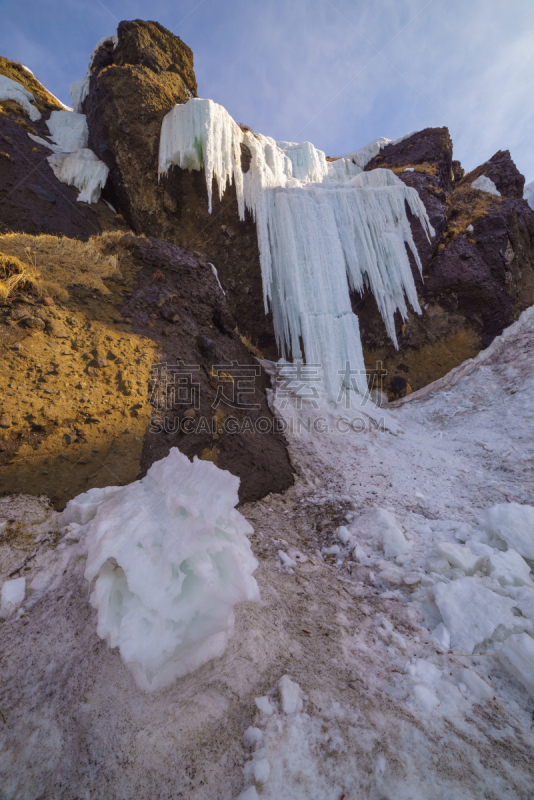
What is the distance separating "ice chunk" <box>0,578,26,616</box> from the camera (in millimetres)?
1559

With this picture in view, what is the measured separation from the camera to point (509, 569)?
82.1 inches

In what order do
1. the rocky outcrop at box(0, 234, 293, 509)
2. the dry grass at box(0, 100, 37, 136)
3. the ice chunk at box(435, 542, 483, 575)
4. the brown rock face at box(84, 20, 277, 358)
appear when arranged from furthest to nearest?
the dry grass at box(0, 100, 37, 136), the brown rock face at box(84, 20, 277, 358), the rocky outcrop at box(0, 234, 293, 509), the ice chunk at box(435, 542, 483, 575)

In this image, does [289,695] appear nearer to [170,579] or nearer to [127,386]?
[170,579]

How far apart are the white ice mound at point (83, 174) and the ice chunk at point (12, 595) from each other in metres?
11.3

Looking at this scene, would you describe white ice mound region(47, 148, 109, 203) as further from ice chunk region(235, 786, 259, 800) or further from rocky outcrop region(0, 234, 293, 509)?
ice chunk region(235, 786, 259, 800)

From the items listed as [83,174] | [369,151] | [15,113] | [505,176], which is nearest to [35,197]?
[83,174]

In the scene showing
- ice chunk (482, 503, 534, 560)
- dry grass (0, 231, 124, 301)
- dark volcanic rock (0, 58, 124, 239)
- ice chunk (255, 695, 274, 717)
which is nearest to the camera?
ice chunk (255, 695, 274, 717)

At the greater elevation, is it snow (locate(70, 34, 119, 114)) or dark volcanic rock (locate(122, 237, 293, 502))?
snow (locate(70, 34, 119, 114))

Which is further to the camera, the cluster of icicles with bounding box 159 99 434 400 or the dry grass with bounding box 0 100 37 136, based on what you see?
the dry grass with bounding box 0 100 37 136

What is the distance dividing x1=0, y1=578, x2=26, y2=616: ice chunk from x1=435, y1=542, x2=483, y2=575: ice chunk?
110 inches

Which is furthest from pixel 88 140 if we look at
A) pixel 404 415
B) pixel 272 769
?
pixel 272 769

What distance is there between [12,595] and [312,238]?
9034mm

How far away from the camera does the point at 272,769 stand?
110 cm

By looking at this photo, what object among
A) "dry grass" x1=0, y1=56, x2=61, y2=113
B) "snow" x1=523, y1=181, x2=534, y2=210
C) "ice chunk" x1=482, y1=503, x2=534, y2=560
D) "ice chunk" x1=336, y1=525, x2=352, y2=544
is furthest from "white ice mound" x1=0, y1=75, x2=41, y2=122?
"snow" x1=523, y1=181, x2=534, y2=210
